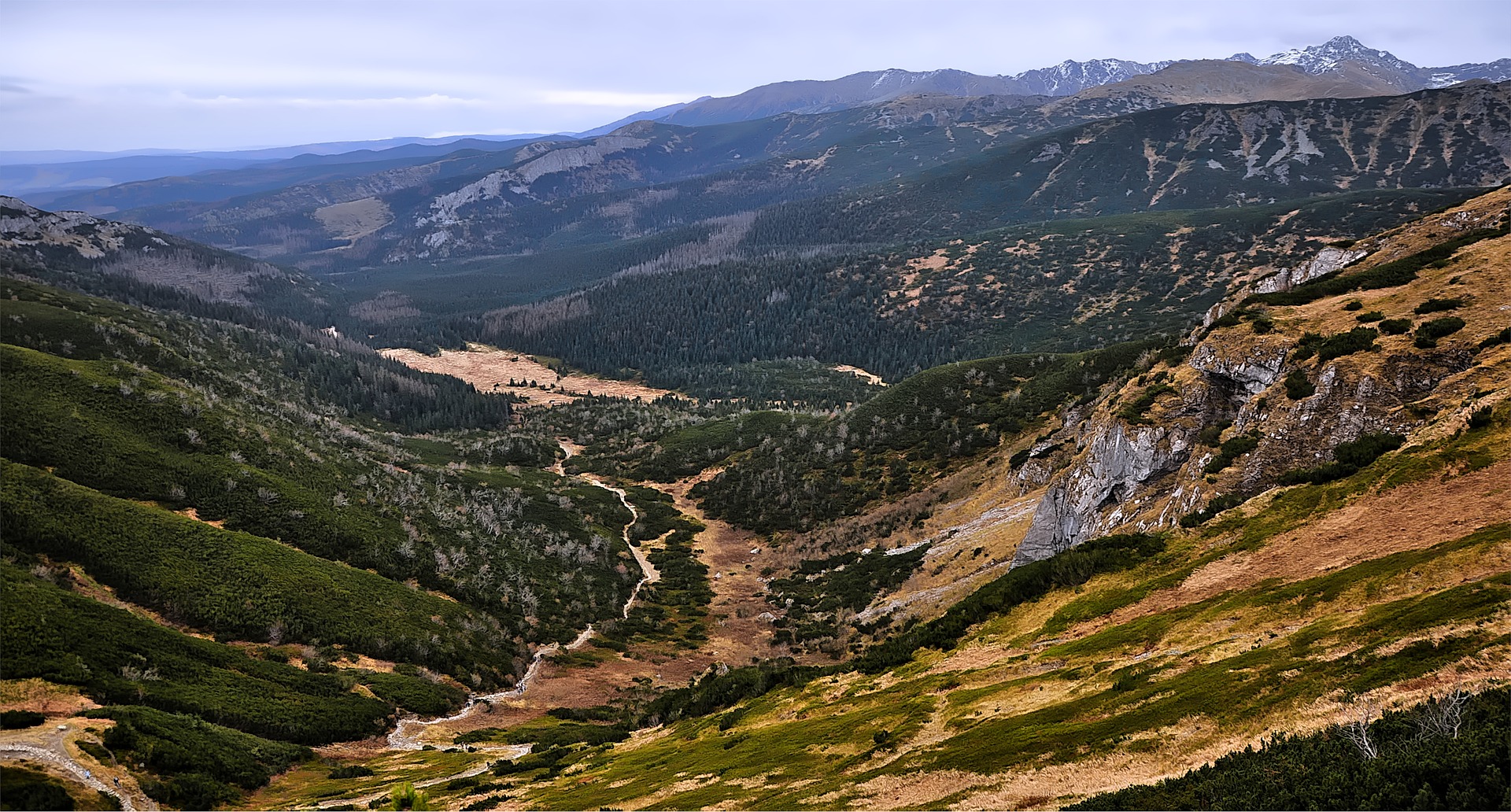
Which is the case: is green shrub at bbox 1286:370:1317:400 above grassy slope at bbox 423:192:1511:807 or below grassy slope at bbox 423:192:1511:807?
above

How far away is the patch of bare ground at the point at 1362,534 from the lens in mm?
23969

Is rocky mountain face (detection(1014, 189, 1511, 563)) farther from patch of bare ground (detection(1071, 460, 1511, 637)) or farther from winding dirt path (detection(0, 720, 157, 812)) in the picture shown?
winding dirt path (detection(0, 720, 157, 812))

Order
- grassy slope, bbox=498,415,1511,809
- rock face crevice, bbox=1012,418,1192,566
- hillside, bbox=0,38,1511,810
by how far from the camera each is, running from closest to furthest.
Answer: grassy slope, bbox=498,415,1511,809
hillside, bbox=0,38,1511,810
rock face crevice, bbox=1012,418,1192,566

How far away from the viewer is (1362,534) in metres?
26.5

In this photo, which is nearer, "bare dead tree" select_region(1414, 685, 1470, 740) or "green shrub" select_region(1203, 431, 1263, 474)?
"bare dead tree" select_region(1414, 685, 1470, 740)

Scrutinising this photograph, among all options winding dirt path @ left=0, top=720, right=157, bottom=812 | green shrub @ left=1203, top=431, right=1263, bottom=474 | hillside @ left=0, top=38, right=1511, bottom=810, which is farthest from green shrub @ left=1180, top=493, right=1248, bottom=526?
winding dirt path @ left=0, top=720, right=157, bottom=812

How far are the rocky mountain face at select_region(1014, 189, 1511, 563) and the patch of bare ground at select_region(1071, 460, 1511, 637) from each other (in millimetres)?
4637

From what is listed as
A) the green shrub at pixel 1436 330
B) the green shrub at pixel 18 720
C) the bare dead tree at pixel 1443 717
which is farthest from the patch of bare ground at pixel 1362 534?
the green shrub at pixel 18 720

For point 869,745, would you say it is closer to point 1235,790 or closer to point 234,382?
point 1235,790

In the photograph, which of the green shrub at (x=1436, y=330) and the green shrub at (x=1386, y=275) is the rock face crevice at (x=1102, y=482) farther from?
the green shrub at (x=1386, y=275)

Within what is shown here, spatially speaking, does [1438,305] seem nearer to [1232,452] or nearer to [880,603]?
[1232,452]

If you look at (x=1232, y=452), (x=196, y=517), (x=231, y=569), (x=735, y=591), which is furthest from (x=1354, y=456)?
(x=196, y=517)

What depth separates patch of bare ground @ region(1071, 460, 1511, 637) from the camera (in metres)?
24.0

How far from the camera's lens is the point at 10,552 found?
149 feet
